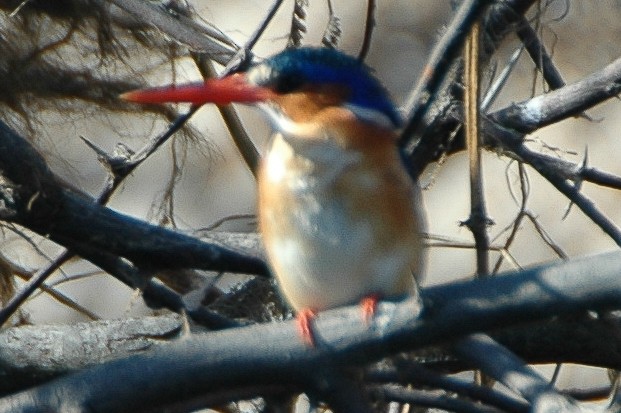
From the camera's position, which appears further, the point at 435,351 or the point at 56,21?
the point at 56,21

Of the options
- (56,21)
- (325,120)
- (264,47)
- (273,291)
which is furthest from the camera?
(264,47)

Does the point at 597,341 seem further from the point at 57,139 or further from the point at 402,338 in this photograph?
the point at 57,139

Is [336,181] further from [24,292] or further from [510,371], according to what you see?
[24,292]

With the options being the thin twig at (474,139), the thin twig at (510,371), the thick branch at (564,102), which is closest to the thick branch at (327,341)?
the thin twig at (510,371)

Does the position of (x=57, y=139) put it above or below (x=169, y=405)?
above

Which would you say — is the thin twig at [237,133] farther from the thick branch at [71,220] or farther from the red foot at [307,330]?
the red foot at [307,330]

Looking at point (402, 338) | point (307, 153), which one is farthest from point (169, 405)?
point (307, 153)
